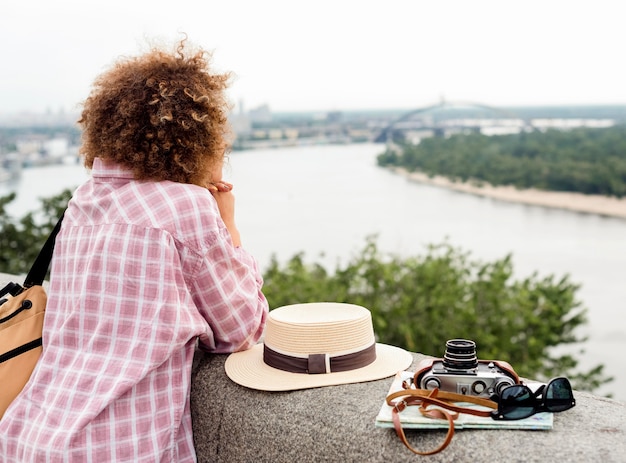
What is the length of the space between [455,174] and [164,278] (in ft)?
56.7

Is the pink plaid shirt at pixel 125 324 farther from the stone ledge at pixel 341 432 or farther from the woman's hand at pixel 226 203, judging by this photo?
the woman's hand at pixel 226 203

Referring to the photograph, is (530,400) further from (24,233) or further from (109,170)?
(24,233)

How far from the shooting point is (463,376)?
5.39ft

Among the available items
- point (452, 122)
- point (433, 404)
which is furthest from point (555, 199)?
point (433, 404)

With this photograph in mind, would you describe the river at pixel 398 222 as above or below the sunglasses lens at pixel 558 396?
below

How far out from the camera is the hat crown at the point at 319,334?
1969 mm

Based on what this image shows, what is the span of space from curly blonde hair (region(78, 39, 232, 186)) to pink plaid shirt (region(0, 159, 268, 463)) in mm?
58

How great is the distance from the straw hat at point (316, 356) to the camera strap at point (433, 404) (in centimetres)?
28

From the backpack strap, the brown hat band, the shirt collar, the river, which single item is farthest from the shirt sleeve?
the river

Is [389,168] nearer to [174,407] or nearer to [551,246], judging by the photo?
[551,246]

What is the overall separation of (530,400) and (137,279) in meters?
0.93

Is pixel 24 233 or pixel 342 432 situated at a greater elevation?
pixel 342 432

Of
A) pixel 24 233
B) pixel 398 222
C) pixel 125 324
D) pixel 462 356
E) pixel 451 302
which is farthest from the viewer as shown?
pixel 398 222

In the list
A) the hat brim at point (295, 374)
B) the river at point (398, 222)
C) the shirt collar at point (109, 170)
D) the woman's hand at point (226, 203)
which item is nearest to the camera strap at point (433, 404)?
the hat brim at point (295, 374)
